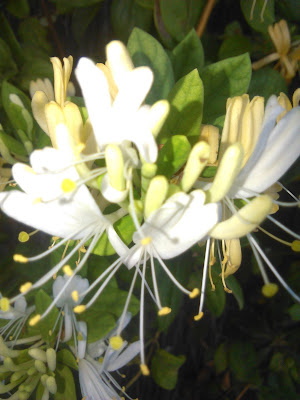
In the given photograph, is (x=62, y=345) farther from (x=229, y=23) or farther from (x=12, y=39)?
(x=229, y=23)

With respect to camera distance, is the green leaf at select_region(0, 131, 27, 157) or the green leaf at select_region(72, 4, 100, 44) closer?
the green leaf at select_region(0, 131, 27, 157)

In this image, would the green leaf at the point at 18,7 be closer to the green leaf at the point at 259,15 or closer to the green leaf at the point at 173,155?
the green leaf at the point at 259,15

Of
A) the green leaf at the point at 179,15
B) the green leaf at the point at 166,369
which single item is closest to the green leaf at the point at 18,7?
the green leaf at the point at 179,15

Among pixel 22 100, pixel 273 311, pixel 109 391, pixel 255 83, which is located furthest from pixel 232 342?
pixel 22 100

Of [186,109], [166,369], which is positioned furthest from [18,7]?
[166,369]

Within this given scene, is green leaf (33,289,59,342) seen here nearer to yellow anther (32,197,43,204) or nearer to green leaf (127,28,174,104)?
yellow anther (32,197,43,204)

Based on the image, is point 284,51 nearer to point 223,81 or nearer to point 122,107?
point 223,81

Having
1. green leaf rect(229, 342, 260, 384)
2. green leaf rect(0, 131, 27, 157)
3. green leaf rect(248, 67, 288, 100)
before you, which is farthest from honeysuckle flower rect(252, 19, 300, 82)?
green leaf rect(229, 342, 260, 384)
